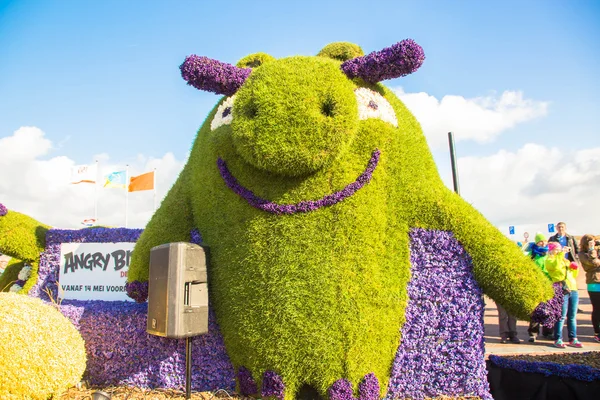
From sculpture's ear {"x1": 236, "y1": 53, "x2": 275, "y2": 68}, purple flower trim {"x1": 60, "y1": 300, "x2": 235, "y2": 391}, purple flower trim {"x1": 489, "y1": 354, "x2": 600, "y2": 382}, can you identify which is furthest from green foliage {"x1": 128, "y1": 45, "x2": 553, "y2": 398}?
purple flower trim {"x1": 489, "y1": 354, "x2": 600, "y2": 382}

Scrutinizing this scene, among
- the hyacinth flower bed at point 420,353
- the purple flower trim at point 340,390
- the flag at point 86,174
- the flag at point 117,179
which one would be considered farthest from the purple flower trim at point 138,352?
the flag at point 117,179

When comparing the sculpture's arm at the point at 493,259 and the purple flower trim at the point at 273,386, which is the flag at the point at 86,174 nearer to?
the purple flower trim at the point at 273,386

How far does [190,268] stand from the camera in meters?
3.93

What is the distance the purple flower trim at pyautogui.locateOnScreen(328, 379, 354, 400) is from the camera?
3.63 metres

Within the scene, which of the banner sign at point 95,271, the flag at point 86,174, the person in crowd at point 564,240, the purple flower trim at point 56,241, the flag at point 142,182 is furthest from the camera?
the flag at point 86,174

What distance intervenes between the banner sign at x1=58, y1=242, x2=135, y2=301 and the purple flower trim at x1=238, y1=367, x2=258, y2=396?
2.76 meters

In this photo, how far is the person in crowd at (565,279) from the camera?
6770 mm

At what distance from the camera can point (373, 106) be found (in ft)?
13.6

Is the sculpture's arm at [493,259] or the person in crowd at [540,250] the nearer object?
the sculpture's arm at [493,259]

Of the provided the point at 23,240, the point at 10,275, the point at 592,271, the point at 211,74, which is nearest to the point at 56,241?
the point at 23,240

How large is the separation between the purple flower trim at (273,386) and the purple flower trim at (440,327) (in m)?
0.98

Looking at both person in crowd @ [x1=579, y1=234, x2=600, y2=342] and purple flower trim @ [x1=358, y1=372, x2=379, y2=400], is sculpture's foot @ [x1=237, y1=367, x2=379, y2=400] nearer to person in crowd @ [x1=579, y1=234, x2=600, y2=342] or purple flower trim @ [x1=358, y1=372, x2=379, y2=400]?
purple flower trim @ [x1=358, y1=372, x2=379, y2=400]

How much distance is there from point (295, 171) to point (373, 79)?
1.20 metres

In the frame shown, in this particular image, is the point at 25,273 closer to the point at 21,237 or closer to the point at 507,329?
the point at 21,237
